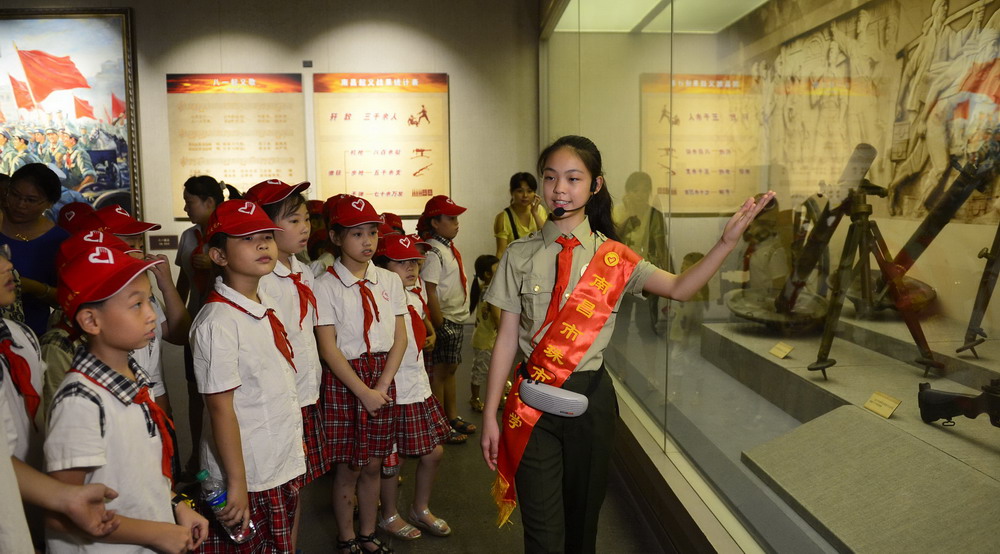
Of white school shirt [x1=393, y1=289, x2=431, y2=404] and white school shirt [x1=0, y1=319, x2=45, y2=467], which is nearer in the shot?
white school shirt [x1=0, y1=319, x2=45, y2=467]

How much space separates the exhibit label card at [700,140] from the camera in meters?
2.24

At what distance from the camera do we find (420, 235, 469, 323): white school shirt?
3.50m

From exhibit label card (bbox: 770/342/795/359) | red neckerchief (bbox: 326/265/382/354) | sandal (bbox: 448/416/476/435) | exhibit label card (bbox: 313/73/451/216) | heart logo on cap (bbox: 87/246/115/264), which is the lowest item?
sandal (bbox: 448/416/476/435)

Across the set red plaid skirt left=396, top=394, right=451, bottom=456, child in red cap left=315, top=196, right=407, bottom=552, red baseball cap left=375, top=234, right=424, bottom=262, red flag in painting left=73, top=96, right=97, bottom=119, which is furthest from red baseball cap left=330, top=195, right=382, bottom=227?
red flag in painting left=73, top=96, right=97, bottom=119

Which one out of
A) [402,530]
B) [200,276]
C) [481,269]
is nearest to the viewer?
[402,530]

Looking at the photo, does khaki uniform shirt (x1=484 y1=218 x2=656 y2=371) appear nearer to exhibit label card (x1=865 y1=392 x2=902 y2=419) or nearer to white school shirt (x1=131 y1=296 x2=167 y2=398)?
exhibit label card (x1=865 y1=392 x2=902 y2=419)

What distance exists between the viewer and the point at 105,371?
136 centimetres

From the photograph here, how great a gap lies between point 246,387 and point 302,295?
18.4 inches

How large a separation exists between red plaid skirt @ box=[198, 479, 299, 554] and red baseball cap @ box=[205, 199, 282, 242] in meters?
0.67

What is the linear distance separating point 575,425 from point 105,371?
1.04 meters

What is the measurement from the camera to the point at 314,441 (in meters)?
2.31

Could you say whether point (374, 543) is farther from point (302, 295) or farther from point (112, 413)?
point (112, 413)

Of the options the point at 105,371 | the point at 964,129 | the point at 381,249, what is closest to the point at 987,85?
the point at 964,129


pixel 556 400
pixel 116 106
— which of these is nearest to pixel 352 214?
pixel 556 400
